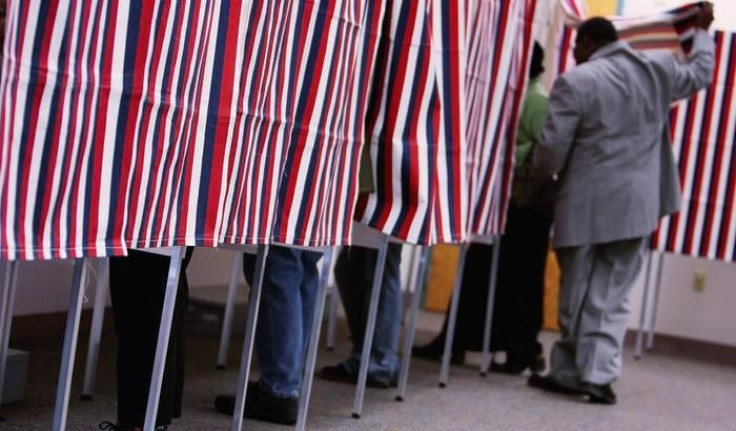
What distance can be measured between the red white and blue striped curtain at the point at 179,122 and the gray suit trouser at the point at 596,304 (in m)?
1.69

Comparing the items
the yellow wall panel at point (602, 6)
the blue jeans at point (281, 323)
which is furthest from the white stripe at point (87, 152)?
the yellow wall panel at point (602, 6)

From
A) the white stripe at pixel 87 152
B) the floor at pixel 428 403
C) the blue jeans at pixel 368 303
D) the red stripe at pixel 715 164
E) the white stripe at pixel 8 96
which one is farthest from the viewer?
the red stripe at pixel 715 164

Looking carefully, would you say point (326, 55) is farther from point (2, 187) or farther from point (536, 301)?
point (536, 301)

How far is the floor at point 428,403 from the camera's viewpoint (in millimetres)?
3115

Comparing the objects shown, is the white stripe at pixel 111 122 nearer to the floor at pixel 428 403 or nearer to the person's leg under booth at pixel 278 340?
the floor at pixel 428 403

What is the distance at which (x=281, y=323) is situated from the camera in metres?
3.12

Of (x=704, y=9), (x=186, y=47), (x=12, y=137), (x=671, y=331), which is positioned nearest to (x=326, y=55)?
(x=186, y=47)

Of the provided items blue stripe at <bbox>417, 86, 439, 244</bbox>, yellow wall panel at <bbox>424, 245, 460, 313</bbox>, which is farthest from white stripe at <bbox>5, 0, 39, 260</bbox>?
yellow wall panel at <bbox>424, 245, 460, 313</bbox>

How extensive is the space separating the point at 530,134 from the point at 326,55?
2079 mm

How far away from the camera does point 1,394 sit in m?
2.89

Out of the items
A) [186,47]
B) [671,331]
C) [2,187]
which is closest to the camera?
[2,187]

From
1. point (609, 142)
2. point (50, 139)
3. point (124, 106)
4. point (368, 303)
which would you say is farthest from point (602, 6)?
point (50, 139)

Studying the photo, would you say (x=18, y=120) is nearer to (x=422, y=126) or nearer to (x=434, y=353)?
(x=422, y=126)

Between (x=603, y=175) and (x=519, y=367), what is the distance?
993 mm
